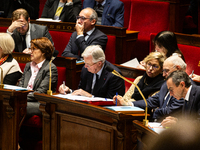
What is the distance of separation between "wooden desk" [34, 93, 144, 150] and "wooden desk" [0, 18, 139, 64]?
1861mm

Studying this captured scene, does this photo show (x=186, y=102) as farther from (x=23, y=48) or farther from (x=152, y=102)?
(x=23, y=48)

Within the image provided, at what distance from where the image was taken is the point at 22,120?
8.13 feet

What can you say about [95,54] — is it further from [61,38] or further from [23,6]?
[23,6]

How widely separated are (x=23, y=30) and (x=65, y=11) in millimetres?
855

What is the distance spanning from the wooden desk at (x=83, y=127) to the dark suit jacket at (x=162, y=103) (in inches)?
14.6

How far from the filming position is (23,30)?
3.71 metres

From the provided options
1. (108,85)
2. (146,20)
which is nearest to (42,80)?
(108,85)

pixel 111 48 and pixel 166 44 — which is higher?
pixel 166 44

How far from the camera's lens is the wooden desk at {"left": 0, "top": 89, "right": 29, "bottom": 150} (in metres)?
2.38

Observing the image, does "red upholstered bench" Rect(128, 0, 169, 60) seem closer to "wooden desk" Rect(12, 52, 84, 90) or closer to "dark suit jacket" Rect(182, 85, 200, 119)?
"wooden desk" Rect(12, 52, 84, 90)

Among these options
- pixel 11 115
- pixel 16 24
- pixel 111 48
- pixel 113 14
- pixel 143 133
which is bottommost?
pixel 11 115

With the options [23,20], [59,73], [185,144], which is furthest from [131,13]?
[185,144]

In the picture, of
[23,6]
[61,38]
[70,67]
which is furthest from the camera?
[23,6]

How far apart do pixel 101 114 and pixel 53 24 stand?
251cm
